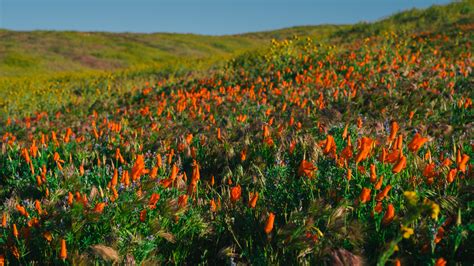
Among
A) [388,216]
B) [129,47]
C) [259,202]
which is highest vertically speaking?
[388,216]

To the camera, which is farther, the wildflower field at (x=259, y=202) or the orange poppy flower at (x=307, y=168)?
the orange poppy flower at (x=307, y=168)

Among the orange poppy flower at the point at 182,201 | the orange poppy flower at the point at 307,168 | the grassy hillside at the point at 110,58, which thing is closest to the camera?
the orange poppy flower at the point at 182,201

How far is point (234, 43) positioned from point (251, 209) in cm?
5556

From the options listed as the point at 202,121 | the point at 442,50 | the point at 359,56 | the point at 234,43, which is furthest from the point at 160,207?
the point at 234,43

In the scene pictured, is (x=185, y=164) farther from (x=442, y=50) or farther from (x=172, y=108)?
(x=442, y=50)

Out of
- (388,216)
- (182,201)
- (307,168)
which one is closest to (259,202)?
(307,168)

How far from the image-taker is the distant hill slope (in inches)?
817

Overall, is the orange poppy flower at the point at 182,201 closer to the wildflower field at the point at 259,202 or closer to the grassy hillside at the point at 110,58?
the wildflower field at the point at 259,202

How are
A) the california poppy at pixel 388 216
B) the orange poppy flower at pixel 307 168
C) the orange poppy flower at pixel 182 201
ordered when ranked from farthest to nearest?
the orange poppy flower at pixel 307 168
the orange poppy flower at pixel 182 201
the california poppy at pixel 388 216

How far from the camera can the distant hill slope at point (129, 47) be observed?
20750 millimetres

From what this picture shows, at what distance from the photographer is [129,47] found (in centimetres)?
4488

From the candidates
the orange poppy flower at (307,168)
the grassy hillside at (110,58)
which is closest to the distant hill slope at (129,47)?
the grassy hillside at (110,58)

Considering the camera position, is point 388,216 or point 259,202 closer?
Answer: point 388,216

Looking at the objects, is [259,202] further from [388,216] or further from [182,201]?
[388,216]
